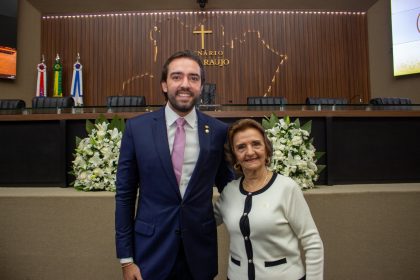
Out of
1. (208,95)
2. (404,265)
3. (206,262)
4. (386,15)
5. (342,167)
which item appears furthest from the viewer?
(386,15)

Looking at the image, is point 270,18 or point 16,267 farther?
point 270,18

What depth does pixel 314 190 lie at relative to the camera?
2000 mm

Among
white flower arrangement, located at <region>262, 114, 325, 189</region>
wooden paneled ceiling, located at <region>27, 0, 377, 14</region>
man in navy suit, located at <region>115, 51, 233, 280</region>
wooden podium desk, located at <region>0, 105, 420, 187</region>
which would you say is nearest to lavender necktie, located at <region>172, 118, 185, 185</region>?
man in navy suit, located at <region>115, 51, 233, 280</region>

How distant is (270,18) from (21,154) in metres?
6.06

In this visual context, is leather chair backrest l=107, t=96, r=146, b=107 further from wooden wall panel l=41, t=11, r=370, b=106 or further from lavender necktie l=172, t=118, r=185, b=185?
lavender necktie l=172, t=118, r=185, b=185

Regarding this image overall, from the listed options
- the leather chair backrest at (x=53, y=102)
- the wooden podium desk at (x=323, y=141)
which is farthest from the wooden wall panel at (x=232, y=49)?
the wooden podium desk at (x=323, y=141)

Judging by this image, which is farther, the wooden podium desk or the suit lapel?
the wooden podium desk

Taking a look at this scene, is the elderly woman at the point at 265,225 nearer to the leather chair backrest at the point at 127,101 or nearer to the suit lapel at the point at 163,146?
the suit lapel at the point at 163,146

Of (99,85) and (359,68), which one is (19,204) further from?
(359,68)

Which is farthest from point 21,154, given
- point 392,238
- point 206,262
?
point 392,238

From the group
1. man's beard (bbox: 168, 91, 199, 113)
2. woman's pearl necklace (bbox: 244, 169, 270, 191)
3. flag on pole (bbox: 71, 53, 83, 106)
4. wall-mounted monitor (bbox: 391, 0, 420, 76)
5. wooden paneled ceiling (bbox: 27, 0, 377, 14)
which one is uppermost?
wooden paneled ceiling (bbox: 27, 0, 377, 14)

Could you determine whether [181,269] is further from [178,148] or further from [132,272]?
[178,148]

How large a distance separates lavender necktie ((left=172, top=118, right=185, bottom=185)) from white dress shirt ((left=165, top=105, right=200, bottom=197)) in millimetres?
12

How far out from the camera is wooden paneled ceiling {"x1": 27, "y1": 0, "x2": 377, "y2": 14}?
656 cm
